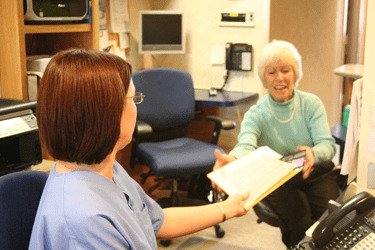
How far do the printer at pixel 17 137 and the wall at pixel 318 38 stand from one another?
9.38ft

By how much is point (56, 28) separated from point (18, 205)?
5.59ft

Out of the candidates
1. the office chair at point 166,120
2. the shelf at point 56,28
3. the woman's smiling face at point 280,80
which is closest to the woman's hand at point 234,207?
the woman's smiling face at point 280,80

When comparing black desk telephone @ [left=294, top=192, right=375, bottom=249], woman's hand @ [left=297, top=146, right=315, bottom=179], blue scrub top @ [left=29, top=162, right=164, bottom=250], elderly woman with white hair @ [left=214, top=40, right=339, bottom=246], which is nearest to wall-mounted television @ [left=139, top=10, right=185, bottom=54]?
elderly woman with white hair @ [left=214, top=40, right=339, bottom=246]

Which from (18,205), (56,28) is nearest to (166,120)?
(56,28)

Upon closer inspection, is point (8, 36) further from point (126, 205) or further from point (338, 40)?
point (338, 40)

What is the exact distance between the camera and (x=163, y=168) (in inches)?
134

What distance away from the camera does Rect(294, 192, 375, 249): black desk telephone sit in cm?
141

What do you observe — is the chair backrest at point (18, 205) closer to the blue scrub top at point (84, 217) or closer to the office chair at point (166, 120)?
the blue scrub top at point (84, 217)

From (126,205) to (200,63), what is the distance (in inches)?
130

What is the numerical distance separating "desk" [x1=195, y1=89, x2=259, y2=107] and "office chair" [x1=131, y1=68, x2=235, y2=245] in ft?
0.29

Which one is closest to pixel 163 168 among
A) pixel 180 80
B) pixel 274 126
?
pixel 180 80

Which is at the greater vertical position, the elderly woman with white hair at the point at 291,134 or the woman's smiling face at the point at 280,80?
the woman's smiling face at the point at 280,80

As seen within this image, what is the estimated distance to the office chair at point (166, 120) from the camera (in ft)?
12.0

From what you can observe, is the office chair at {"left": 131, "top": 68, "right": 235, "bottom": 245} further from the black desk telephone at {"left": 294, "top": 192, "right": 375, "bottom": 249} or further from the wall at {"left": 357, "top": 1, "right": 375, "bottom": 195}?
the black desk telephone at {"left": 294, "top": 192, "right": 375, "bottom": 249}
